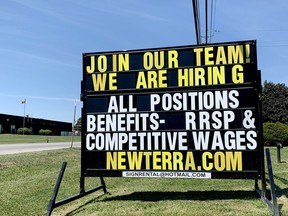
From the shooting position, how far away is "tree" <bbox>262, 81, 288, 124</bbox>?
141 ft

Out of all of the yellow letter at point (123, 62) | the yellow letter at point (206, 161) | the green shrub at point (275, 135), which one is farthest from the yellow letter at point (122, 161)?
the green shrub at point (275, 135)

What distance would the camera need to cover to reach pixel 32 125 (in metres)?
96.5

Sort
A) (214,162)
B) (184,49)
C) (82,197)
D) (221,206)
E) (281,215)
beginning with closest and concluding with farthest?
(281,215), (221,206), (214,162), (184,49), (82,197)

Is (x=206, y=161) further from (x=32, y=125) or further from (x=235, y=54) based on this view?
(x=32, y=125)

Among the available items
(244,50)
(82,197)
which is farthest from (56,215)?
(244,50)

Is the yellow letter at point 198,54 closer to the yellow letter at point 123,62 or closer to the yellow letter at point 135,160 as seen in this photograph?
the yellow letter at point 123,62

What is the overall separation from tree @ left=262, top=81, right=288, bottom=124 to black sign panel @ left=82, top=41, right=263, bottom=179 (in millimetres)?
38012

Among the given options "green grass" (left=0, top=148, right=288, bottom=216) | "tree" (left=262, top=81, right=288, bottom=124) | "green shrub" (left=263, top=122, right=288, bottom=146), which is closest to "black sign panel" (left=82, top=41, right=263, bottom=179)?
"green grass" (left=0, top=148, right=288, bottom=216)

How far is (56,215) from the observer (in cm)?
707

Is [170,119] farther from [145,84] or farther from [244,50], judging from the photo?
[244,50]

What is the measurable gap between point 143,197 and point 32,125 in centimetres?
9354

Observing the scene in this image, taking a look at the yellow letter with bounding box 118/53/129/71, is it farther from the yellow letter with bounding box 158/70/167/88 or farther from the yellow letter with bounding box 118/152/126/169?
the yellow letter with bounding box 118/152/126/169

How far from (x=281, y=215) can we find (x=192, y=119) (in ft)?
8.87

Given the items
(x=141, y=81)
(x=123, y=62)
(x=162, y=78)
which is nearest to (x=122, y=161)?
(x=141, y=81)
